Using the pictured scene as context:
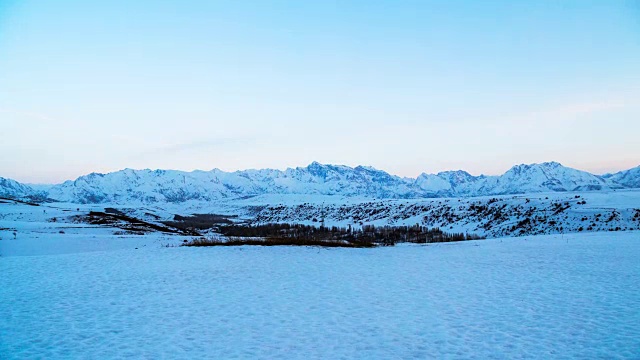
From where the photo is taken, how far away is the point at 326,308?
1198 cm

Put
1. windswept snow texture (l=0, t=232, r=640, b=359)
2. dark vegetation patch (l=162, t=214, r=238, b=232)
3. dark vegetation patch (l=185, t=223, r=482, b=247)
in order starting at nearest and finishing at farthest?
windswept snow texture (l=0, t=232, r=640, b=359) → dark vegetation patch (l=185, t=223, r=482, b=247) → dark vegetation patch (l=162, t=214, r=238, b=232)

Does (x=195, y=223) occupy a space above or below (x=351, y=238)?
below

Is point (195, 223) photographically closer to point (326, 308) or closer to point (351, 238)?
point (351, 238)

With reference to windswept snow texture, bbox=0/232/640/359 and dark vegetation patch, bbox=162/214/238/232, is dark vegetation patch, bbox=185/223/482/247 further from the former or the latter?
dark vegetation patch, bbox=162/214/238/232

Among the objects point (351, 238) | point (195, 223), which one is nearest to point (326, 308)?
point (351, 238)

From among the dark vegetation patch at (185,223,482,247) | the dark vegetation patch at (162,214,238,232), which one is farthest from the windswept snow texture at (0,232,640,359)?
the dark vegetation patch at (162,214,238,232)

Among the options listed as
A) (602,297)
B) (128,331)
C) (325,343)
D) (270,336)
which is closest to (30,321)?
(128,331)

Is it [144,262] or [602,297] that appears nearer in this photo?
[602,297]

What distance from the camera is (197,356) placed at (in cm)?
823

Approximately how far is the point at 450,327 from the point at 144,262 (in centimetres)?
1716

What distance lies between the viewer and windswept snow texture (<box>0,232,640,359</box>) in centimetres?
859

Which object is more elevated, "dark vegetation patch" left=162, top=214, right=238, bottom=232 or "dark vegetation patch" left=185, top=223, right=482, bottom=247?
"dark vegetation patch" left=185, top=223, right=482, bottom=247

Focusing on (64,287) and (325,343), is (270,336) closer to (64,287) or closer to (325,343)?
(325,343)

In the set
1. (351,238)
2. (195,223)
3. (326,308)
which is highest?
(326,308)
